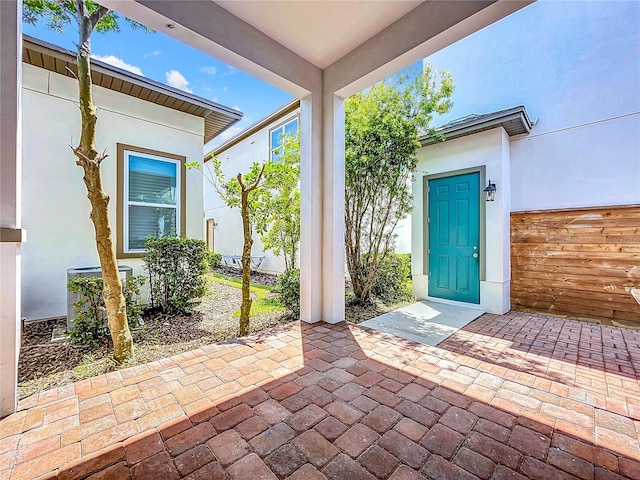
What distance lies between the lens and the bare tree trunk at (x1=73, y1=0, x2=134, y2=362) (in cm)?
274

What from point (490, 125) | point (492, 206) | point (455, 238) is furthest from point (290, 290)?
point (490, 125)

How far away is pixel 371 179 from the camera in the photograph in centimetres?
514

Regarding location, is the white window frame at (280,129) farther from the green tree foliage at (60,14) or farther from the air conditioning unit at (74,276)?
the air conditioning unit at (74,276)

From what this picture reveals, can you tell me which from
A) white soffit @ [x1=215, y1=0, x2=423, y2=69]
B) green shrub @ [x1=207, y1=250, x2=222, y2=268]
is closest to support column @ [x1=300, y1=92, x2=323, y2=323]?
white soffit @ [x1=215, y1=0, x2=423, y2=69]

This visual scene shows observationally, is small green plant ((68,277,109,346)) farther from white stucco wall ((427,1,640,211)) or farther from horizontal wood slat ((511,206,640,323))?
white stucco wall ((427,1,640,211))

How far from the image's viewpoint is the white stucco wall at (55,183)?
161 inches

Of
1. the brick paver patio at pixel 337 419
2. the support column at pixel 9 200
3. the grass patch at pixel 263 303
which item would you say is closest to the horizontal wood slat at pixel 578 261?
the brick paver patio at pixel 337 419

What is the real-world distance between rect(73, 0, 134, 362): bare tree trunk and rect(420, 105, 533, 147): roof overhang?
4.92 m

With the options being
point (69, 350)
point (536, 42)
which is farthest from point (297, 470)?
point (536, 42)

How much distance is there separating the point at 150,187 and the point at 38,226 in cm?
164

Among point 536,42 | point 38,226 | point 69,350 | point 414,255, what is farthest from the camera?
point 414,255

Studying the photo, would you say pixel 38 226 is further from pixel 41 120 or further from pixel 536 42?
pixel 536 42

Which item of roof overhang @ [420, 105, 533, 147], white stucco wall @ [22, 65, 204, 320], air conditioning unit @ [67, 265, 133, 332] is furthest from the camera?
roof overhang @ [420, 105, 533, 147]

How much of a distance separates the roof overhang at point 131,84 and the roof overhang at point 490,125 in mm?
4062
